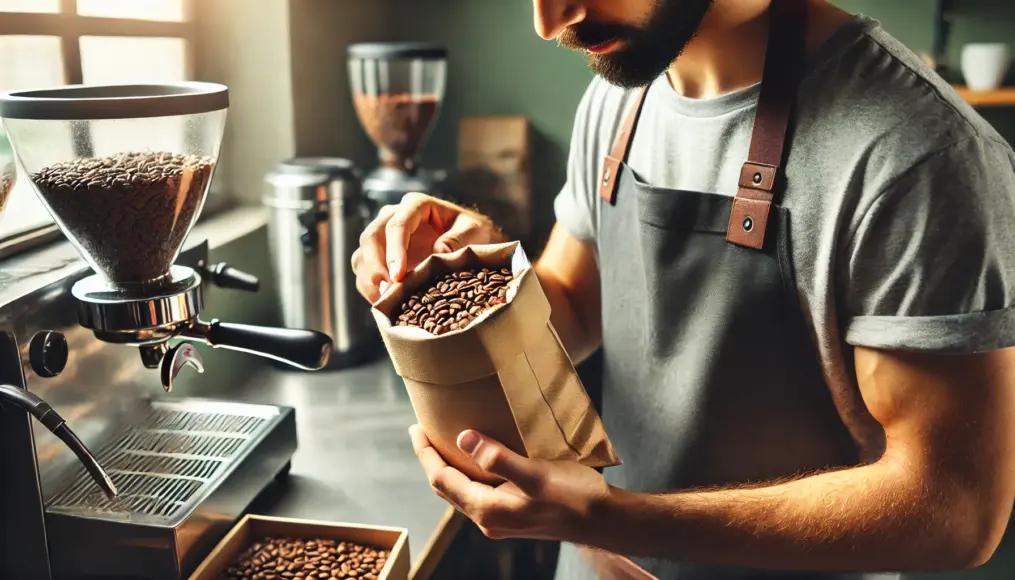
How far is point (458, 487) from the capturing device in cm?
82

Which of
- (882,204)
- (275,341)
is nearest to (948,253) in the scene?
(882,204)

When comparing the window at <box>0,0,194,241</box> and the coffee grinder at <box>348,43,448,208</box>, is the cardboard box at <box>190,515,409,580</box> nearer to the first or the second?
the window at <box>0,0,194,241</box>

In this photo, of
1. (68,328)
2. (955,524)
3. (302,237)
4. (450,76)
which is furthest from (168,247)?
(450,76)

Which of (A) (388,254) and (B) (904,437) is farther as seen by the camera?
(A) (388,254)

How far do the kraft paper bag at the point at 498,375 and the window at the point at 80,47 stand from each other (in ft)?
1.85

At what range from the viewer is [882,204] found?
2.75 feet

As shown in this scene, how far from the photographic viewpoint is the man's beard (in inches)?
36.7

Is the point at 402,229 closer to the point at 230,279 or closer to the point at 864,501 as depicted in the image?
the point at 230,279

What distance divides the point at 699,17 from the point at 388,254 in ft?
1.41

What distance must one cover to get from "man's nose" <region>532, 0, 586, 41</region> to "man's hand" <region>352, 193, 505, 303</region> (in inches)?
10.8

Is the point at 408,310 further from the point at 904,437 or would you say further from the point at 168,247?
the point at 904,437

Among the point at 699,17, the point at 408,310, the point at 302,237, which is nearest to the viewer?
the point at 408,310

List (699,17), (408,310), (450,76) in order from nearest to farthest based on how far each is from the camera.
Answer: (408,310) → (699,17) → (450,76)

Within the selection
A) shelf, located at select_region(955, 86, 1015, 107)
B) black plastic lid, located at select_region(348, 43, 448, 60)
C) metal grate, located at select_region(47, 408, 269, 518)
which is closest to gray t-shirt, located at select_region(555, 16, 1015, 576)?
metal grate, located at select_region(47, 408, 269, 518)
